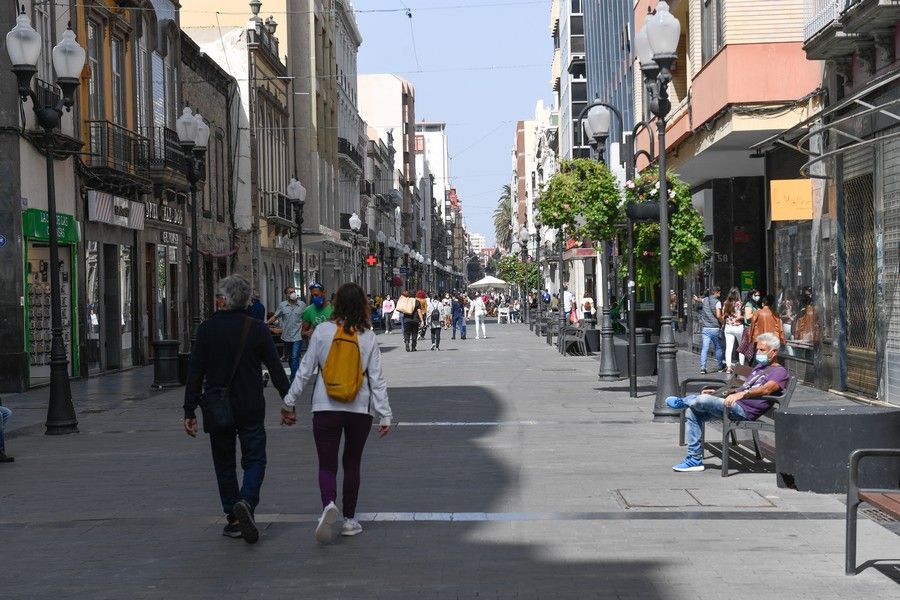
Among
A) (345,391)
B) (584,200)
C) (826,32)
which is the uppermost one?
(826,32)

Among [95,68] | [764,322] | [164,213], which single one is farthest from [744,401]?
[164,213]

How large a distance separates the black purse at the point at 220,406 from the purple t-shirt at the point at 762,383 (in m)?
4.59

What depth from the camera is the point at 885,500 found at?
730cm

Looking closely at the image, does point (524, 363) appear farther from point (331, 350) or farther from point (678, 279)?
point (331, 350)

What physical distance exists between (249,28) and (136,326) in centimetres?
1838

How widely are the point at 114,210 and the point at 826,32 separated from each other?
16.7 metres

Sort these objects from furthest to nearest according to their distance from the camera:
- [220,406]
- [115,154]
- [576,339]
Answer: [576,339] < [115,154] < [220,406]

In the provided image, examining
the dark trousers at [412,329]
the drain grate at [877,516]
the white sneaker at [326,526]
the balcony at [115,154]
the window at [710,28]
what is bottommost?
the drain grate at [877,516]

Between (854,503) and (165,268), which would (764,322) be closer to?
(854,503)

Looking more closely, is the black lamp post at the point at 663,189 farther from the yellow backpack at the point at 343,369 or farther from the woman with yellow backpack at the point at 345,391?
the yellow backpack at the point at 343,369

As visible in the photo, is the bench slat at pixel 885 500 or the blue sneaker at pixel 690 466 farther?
the blue sneaker at pixel 690 466

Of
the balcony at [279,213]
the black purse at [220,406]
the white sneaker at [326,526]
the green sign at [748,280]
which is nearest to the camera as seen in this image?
the white sneaker at [326,526]

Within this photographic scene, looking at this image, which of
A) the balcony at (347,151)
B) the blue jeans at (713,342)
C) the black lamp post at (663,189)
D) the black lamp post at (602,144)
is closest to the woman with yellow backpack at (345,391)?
the black lamp post at (663,189)

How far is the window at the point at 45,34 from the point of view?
Answer: 24359 millimetres
